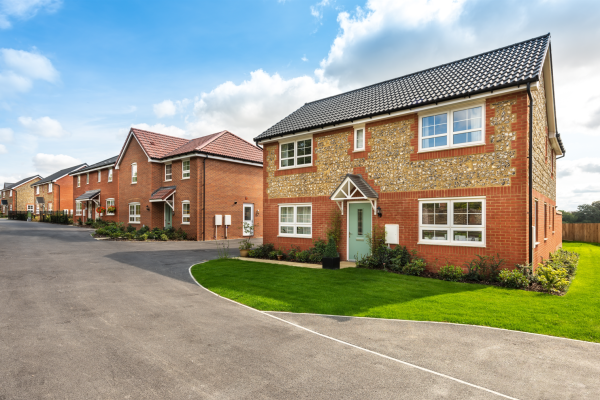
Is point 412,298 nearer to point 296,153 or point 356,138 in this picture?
point 356,138

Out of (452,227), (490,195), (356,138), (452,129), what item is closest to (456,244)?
(452,227)

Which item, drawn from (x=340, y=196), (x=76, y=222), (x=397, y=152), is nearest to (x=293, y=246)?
(x=340, y=196)

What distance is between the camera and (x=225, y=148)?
26.3 m

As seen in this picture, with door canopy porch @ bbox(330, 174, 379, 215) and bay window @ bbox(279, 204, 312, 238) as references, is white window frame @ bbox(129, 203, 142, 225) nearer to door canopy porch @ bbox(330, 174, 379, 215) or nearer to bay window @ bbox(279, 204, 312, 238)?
bay window @ bbox(279, 204, 312, 238)

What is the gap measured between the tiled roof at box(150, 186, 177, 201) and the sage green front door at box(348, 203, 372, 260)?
645 inches

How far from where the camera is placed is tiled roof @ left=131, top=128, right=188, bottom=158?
27.8 m

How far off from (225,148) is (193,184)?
13.4ft

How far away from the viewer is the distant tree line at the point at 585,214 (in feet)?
174

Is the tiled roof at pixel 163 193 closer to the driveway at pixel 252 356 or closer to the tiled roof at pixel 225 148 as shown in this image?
the tiled roof at pixel 225 148

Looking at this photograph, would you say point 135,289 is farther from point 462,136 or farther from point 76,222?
point 76,222

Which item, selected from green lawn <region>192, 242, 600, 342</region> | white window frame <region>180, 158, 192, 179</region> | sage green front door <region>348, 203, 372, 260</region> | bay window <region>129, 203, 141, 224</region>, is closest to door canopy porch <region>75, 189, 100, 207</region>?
bay window <region>129, 203, 141, 224</region>

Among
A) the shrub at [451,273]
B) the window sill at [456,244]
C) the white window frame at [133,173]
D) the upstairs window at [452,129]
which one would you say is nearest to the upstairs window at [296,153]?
the upstairs window at [452,129]

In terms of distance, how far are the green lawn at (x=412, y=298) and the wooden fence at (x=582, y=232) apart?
67.3 ft

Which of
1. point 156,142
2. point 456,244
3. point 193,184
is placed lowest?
point 456,244
